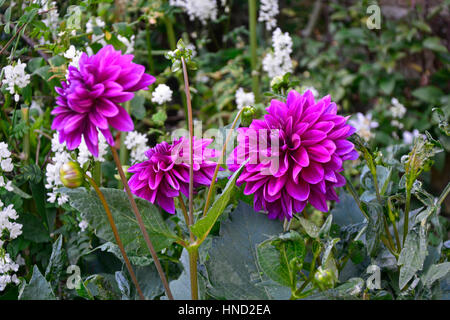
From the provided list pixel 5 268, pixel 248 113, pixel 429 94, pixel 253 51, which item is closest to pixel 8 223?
pixel 5 268

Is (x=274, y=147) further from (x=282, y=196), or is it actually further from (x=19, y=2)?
(x=19, y=2)

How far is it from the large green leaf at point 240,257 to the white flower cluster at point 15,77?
Result: 0.33 meters

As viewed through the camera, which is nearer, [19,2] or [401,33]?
[19,2]

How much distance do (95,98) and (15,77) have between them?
0.29 m

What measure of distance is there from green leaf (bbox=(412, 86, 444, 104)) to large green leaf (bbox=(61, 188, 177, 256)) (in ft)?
4.25

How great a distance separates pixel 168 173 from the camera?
485mm

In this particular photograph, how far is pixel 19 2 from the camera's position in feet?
2.45

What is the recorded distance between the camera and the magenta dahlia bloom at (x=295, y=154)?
462mm

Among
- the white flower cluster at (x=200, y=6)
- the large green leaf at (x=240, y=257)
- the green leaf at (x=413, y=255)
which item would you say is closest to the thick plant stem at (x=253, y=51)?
the white flower cluster at (x=200, y=6)

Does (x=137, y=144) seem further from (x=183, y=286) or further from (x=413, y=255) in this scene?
(x=413, y=255)

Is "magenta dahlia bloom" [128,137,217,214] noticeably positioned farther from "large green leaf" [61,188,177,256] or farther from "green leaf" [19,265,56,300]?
"green leaf" [19,265,56,300]

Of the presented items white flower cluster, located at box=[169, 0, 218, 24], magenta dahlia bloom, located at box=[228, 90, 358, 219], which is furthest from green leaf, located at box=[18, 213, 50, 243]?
white flower cluster, located at box=[169, 0, 218, 24]
